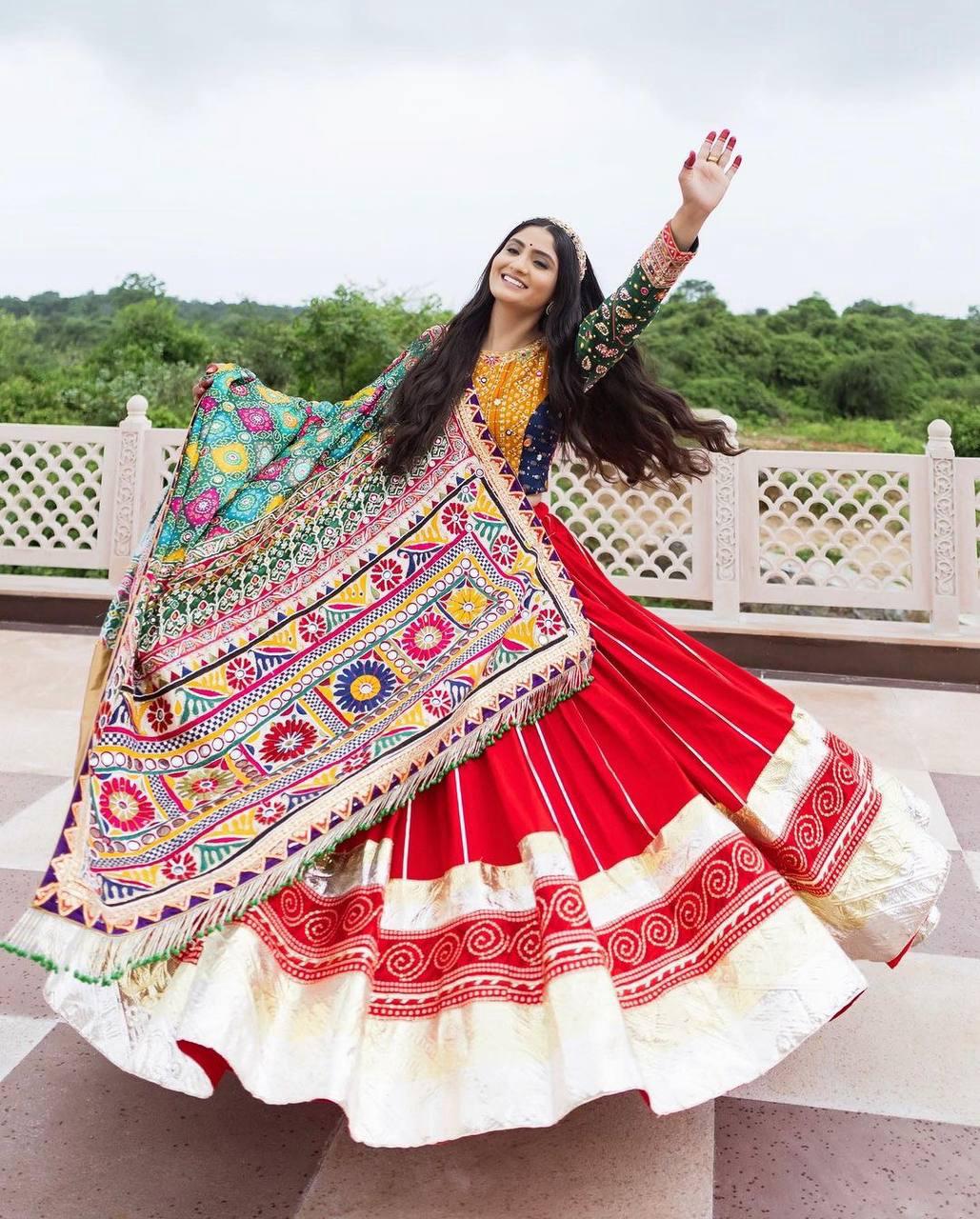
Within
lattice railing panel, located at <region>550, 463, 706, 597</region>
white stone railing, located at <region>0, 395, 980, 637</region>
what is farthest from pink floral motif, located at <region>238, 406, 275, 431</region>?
lattice railing panel, located at <region>550, 463, 706, 597</region>

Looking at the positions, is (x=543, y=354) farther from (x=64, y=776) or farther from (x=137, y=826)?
(x=64, y=776)

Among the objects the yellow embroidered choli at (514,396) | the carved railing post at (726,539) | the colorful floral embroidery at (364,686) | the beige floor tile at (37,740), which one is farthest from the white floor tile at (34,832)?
the carved railing post at (726,539)

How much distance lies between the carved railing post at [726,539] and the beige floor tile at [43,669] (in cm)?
265

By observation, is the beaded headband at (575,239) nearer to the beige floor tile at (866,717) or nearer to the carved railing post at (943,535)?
the beige floor tile at (866,717)

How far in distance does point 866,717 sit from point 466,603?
2503mm

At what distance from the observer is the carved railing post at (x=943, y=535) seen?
4.32 m

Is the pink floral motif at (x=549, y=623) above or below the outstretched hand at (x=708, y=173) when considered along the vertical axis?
below

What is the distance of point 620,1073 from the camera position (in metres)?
1.12

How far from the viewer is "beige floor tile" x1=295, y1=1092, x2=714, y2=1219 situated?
1.20 metres

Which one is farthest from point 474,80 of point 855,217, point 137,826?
point 137,826

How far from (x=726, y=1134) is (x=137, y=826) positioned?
0.87 meters

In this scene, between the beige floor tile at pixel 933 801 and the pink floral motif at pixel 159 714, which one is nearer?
the pink floral motif at pixel 159 714

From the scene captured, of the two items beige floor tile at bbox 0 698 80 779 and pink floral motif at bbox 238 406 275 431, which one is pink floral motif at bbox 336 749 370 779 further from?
beige floor tile at bbox 0 698 80 779

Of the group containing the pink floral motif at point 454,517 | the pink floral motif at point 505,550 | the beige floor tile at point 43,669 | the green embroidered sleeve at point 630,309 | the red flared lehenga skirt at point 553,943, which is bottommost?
the beige floor tile at point 43,669
